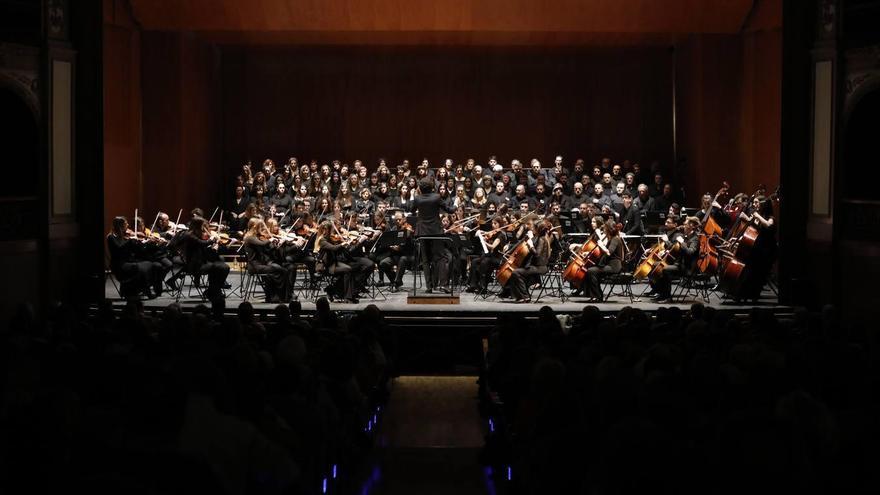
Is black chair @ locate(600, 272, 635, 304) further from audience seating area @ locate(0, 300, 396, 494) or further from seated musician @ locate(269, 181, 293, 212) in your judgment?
audience seating area @ locate(0, 300, 396, 494)

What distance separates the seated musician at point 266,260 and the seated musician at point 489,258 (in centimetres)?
237

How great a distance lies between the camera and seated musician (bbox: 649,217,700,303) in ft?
40.4

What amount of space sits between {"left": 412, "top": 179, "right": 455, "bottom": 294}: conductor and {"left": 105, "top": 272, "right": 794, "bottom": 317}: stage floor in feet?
1.20

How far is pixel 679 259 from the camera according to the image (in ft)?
40.7

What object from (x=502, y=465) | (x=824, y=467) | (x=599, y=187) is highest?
(x=599, y=187)

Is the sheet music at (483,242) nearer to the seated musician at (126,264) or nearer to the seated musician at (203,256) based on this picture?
the seated musician at (203,256)

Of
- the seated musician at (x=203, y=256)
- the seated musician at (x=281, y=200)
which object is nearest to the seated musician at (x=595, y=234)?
the seated musician at (x=203, y=256)

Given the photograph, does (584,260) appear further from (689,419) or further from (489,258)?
(689,419)

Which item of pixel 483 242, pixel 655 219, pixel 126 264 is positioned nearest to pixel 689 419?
pixel 483 242
